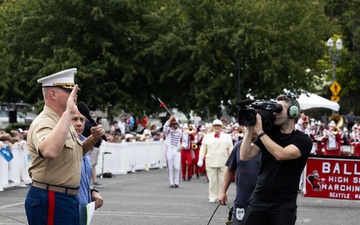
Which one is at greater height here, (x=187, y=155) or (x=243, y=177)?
(x=243, y=177)

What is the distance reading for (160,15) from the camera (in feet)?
141

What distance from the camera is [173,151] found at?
25922mm

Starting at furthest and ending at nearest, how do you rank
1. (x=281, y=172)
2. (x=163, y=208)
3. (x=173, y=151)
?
(x=173, y=151) → (x=163, y=208) → (x=281, y=172)

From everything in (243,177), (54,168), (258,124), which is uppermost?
(258,124)

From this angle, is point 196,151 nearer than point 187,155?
No

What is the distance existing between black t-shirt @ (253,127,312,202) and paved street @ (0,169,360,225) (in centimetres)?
712

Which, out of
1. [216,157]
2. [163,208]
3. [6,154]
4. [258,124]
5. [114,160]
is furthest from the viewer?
[114,160]

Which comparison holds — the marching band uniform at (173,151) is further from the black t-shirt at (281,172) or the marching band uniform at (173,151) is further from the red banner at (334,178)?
the black t-shirt at (281,172)

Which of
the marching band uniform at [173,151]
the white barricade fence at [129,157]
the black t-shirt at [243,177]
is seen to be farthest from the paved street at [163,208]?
the black t-shirt at [243,177]

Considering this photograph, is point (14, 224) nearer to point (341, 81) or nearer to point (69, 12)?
point (69, 12)

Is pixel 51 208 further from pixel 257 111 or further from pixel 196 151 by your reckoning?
pixel 196 151

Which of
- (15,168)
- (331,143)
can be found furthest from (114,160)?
(15,168)

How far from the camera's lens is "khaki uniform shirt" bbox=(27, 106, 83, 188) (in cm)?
684

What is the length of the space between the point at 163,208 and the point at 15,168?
18.9 feet
